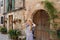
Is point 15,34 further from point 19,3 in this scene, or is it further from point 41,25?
point 41,25

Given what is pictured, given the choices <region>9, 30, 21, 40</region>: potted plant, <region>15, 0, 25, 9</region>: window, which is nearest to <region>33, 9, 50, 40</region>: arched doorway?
<region>9, 30, 21, 40</region>: potted plant

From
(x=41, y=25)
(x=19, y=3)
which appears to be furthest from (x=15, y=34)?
(x=41, y=25)

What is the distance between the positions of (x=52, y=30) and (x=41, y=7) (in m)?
1.61

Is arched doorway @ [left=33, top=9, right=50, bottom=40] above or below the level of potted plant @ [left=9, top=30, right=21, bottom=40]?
above

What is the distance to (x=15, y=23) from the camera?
46.9 ft

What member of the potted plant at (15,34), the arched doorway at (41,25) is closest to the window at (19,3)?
Answer: the potted plant at (15,34)

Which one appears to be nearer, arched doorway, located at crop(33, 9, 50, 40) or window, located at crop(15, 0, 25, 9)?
arched doorway, located at crop(33, 9, 50, 40)

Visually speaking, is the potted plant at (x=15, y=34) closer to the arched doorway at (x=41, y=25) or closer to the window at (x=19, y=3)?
the window at (x=19, y=3)

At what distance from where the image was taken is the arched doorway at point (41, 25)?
32.1 feet

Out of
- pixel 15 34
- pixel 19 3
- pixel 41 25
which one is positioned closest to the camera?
pixel 41 25

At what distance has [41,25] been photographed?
10.2 metres

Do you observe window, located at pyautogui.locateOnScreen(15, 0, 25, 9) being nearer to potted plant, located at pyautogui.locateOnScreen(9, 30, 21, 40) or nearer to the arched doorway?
potted plant, located at pyautogui.locateOnScreen(9, 30, 21, 40)

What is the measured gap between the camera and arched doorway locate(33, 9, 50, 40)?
32.1 ft

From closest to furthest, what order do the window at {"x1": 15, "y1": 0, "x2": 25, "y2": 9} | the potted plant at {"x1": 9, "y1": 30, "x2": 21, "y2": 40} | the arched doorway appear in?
the arched doorway → the potted plant at {"x1": 9, "y1": 30, "x2": 21, "y2": 40} → the window at {"x1": 15, "y1": 0, "x2": 25, "y2": 9}
